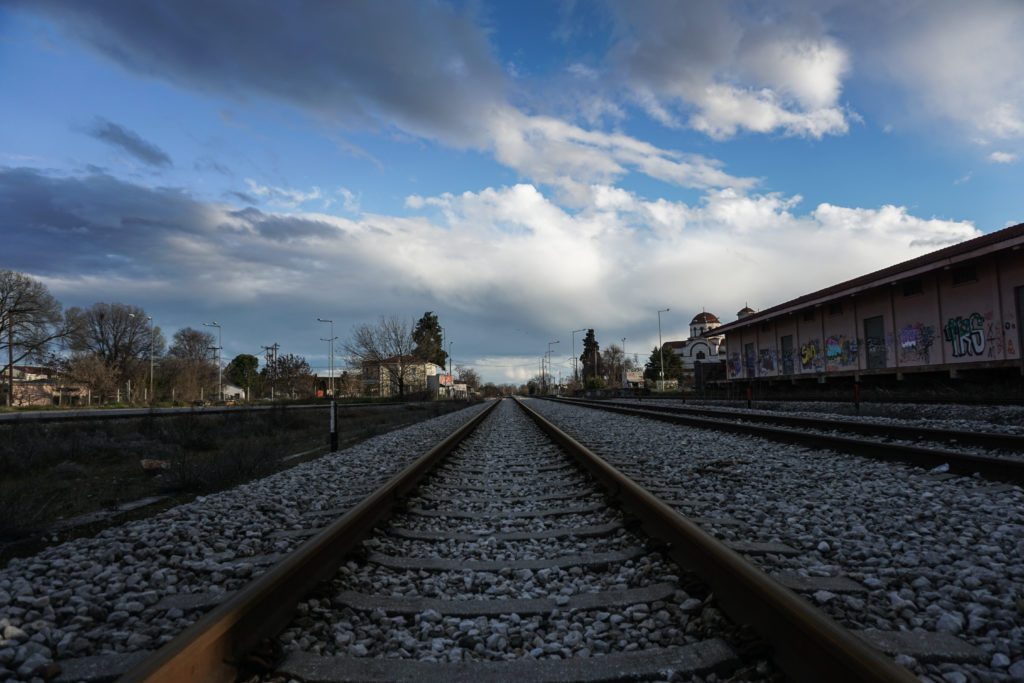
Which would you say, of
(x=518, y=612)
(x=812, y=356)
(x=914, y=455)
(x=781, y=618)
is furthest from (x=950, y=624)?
(x=812, y=356)

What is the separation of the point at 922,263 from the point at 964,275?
1.41m

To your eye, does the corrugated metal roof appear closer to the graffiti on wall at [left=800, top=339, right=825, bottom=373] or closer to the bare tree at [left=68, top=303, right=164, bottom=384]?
the graffiti on wall at [left=800, top=339, right=825, bottom=373]

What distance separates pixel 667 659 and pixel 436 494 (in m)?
4.28

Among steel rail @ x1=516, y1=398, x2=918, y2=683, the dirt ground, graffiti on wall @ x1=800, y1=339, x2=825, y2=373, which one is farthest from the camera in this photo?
graffiti on wall @ x1=800, y1=339, x2=825, y2=373

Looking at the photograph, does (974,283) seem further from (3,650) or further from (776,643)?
(3,650)

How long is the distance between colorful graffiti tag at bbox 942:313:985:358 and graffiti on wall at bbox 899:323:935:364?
0.86m

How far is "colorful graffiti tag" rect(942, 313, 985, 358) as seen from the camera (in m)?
21.8

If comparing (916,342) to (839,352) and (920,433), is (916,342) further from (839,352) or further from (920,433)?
(920,433)

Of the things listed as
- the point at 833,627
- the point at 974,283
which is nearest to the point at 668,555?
the point at 833,627

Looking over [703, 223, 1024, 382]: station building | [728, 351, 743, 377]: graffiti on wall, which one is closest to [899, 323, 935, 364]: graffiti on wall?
[703, 223, 1024, 382]: station building

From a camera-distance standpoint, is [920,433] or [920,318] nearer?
[920,433]

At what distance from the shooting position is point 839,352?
30.7m

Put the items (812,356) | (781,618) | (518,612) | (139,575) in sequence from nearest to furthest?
(781,618) < (518,612) < (139,575) < (812,356)

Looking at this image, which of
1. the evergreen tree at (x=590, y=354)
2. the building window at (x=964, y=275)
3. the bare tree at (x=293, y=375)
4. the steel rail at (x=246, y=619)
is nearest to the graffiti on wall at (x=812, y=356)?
the building window at (x=964, y=275)
